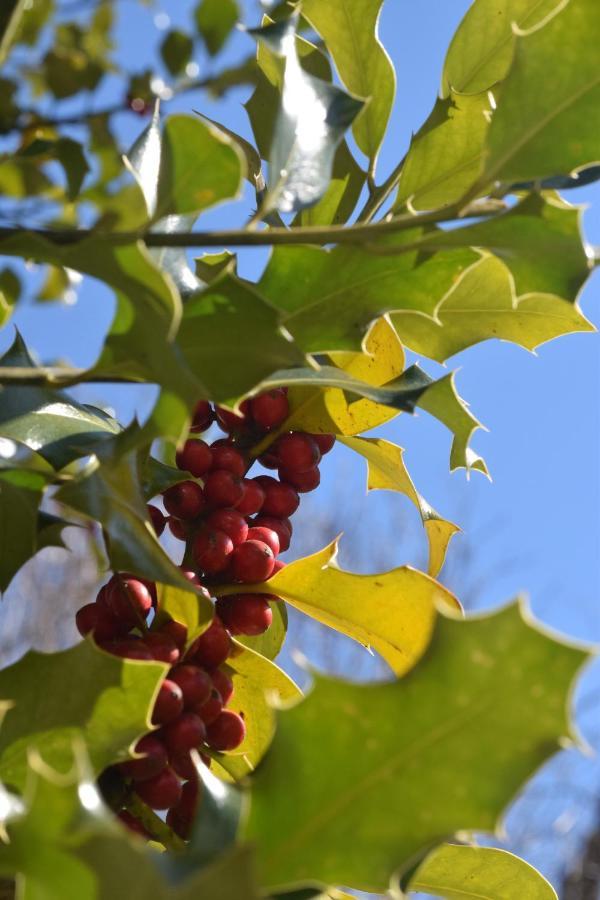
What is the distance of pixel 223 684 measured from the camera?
86 centimetres

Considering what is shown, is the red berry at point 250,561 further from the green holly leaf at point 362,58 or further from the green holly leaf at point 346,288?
the green holly leaf at point 362,58

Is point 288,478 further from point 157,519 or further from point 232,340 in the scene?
point 232,340

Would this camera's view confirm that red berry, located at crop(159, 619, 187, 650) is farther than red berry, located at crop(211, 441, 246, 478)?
No

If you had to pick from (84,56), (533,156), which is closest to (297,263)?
(533,156)

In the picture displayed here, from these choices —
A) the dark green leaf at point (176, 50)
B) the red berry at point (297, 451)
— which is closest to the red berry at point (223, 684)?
the red berry at point (297, 451)

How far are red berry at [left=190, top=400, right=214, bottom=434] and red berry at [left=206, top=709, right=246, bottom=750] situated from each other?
10.3 inches

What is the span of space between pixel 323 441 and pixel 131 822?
1.26 ft

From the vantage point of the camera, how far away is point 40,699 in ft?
2.34

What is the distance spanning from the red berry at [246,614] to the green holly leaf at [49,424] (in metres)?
0.19

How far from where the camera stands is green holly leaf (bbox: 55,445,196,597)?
0.68 m

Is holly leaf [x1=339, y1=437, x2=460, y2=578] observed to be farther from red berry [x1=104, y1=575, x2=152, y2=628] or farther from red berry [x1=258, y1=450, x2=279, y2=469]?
red berry [x1=104, y1=575, x2=152, y2=628]

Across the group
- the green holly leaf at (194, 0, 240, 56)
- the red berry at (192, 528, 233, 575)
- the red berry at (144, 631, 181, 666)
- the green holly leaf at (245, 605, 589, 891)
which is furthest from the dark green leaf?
the green holly leaf at (245, 605, 589, 891)

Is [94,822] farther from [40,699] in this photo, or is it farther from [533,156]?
[533,156]

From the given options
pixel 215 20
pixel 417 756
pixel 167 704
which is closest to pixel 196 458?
pixel 167 704
